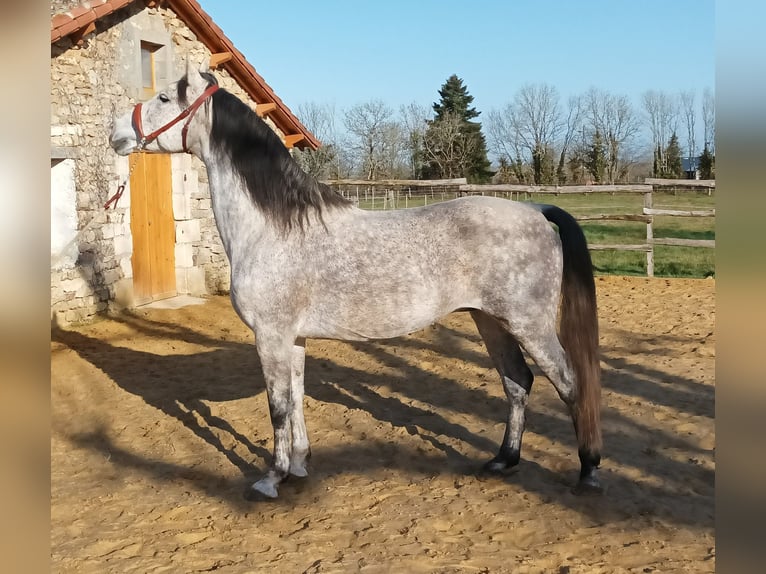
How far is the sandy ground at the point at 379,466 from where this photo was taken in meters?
2.90

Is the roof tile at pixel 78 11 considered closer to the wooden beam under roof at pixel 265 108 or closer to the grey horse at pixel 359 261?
the wooden beam under roof at pixel 265 108

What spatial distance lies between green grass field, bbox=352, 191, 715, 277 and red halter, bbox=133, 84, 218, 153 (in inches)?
181

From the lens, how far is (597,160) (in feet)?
114

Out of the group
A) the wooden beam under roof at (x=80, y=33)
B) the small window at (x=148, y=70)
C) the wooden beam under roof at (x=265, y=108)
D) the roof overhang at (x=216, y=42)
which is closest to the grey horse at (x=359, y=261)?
the roof overhang at (x=216, y=42)

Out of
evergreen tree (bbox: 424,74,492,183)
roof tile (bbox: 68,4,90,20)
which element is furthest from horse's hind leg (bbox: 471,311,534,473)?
evergreen tree (bbox: 424,74,492,183)

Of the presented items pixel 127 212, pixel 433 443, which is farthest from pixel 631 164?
pixel 433 443

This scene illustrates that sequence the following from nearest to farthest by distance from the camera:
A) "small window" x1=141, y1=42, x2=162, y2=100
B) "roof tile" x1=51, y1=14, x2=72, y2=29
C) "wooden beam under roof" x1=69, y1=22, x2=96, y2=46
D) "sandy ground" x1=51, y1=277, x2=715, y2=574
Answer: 1. "sandy ground" x1=51, y1=277, x2=715, y2=574
2. "roof tile" x1=51, y1=14, x2=72, y2=29
3. "wooden beam under roof" x1=69, y1=22, x2=96, y2=46
4. "small window" x1=141, y1=42, x2=162, y2=100

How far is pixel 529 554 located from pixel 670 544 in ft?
2.09

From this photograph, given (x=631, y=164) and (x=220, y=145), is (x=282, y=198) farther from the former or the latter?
(x=631, y=164)

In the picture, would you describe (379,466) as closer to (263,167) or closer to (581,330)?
(581,330)

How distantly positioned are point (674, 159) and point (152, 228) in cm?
3432

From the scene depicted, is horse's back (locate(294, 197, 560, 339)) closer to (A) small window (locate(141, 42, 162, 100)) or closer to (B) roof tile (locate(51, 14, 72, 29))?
(B) roof tile (locate(51, 14, 72, 29))

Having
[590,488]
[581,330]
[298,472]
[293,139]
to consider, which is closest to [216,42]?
[293,139]

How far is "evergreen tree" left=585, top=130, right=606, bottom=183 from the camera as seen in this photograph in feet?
111
